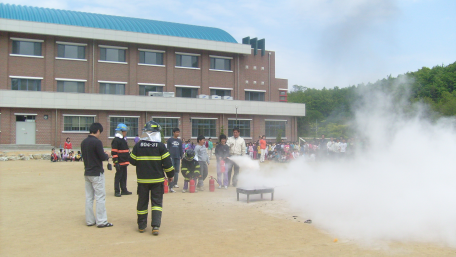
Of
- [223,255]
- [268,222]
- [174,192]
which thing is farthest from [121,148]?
[223,255]

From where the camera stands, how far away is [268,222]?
26.0 feet

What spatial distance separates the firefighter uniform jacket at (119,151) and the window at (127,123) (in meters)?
28.2

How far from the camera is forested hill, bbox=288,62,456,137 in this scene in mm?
12508

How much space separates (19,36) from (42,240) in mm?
35338

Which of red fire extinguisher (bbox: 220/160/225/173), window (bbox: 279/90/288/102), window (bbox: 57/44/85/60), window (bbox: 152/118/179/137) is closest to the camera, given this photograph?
red fire extinguisher (bbox: 220/160/225/173)

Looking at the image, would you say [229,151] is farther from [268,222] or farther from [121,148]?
[268,222]

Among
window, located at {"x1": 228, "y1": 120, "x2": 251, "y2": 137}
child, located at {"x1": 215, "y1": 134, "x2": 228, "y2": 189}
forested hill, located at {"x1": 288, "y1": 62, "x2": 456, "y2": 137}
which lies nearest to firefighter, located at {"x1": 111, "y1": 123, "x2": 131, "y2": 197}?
child, located at {"x1": 215, "y1": 134, "x2": 228, "y2": 189}

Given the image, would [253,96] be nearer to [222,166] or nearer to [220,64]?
[220,64]

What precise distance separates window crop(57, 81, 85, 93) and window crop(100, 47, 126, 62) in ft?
12.0

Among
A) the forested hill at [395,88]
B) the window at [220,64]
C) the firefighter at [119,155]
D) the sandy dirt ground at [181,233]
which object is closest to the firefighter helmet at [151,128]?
the sandy dirt ground at [181,233]

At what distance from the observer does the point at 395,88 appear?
37.4ft

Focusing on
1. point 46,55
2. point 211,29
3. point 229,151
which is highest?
point 211,29

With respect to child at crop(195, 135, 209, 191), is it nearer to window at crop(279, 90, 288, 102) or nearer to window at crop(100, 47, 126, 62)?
window at crop(100, 47, 126, 62)

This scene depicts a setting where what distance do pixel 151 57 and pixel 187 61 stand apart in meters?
4.33
